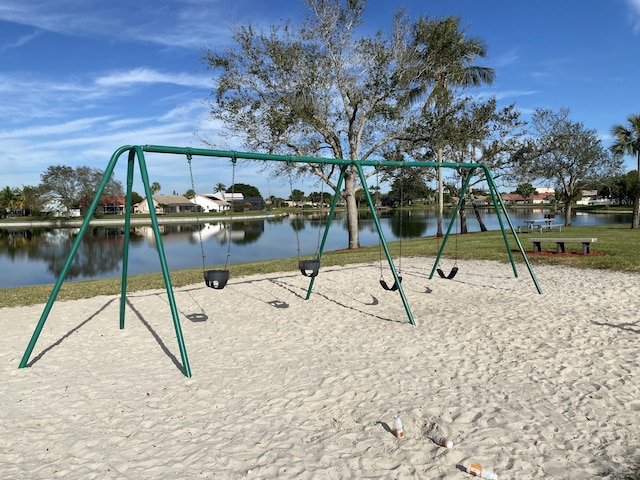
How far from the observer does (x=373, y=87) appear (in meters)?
16.0

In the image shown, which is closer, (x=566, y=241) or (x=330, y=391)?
(x=330, y=391)

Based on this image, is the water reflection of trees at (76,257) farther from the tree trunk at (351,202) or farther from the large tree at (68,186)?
the large tree at (68,186)

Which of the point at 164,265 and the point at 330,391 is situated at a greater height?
the point at 164,265

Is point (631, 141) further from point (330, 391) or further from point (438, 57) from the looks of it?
point (330, 391)

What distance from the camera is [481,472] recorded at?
2760 millimetres

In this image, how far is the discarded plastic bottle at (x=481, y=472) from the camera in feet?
8.94

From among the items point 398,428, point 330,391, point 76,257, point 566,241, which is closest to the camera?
point 398,428

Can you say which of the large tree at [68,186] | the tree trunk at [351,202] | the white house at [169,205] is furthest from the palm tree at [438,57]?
the white house at [169,205]

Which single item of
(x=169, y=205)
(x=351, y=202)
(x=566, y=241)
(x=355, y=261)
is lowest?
(x=355, y=261)

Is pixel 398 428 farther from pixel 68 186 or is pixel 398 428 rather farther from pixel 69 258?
pixel 68 186

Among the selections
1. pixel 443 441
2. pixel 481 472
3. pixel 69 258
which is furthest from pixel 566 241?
pixel 69 258

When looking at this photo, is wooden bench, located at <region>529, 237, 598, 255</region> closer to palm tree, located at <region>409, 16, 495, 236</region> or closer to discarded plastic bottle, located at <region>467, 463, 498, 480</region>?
palm tree, located at <region>409, 16, 495, 236</region>

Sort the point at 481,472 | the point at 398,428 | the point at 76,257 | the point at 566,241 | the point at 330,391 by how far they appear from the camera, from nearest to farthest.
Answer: the point at 481,472 < the point at 398,428 < the point at 330,391 < the point at 566,241 < the point at 76,257

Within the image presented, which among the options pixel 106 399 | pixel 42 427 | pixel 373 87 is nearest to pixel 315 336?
pixel 106 399
